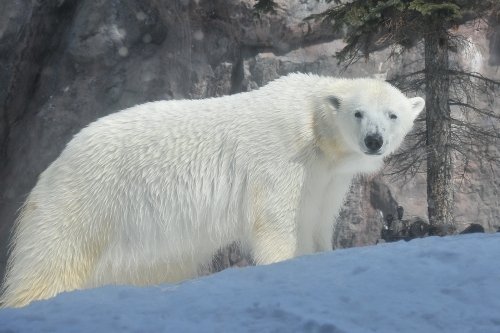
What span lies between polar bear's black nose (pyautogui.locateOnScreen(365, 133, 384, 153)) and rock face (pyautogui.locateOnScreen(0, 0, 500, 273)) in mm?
3366

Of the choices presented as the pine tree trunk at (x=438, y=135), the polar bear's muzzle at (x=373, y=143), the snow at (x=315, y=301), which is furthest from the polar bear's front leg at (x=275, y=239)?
the pine tree trunk at (x=438, y=135)

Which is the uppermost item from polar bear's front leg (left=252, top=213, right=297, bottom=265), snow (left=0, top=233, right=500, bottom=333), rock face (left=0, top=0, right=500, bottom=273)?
rock face (left=0, top=0, right=500, bottom=273)

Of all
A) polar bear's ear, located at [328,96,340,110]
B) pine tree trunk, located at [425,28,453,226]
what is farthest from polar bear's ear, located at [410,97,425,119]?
pine tree trunk, located at [425,28,453,226]

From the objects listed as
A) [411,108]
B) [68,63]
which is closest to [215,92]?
[68,63]

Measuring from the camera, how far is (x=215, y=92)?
7.75 meters

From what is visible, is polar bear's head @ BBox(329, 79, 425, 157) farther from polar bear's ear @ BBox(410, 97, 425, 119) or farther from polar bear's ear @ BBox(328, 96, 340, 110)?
polar bear's ear @ BBox(410, 97, 425, 119)

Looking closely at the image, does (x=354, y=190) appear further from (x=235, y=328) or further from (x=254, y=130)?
(x=235, y=328)

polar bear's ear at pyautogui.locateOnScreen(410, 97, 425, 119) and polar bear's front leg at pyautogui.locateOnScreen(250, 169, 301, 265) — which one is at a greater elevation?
polar bear's ear at pyautogui.locateOnScreen(410, 97, 425, 119)

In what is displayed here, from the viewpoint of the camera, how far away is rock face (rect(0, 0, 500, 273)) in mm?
7656

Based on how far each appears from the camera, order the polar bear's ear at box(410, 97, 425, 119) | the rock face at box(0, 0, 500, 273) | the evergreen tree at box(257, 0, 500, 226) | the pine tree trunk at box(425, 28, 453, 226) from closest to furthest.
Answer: the polar bear's ear at box(410, 97, 425, 119) < the evergreen tree at box(257, 0, 500, 226) < the pine tree trunk at box(425, 28, 453, 226) < the rock face at box(0, 0, 500, 273)

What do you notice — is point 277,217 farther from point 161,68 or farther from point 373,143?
point 161,68

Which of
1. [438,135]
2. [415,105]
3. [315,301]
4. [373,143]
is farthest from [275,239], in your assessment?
[438,135]

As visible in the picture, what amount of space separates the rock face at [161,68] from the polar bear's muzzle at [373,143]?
336 cm

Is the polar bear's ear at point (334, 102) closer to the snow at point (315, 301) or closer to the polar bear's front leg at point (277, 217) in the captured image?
the polar bear's front leg at point (277, 217)
